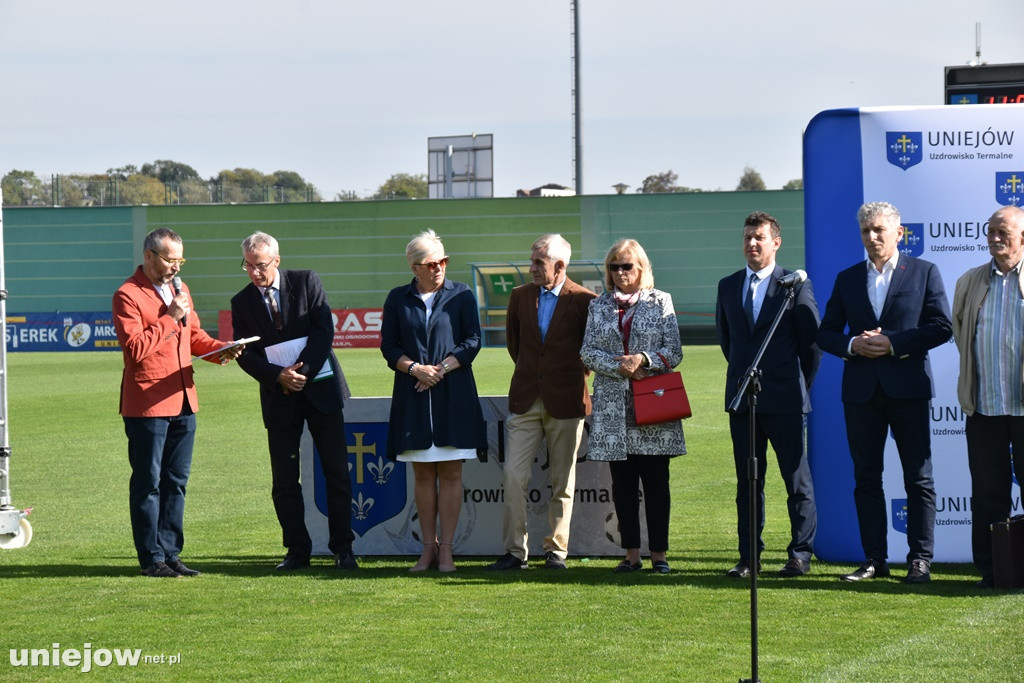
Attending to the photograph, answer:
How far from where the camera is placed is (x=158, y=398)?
7.16 meters

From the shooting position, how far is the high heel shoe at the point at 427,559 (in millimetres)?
7379

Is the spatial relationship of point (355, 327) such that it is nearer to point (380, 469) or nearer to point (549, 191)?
point (549, 191)

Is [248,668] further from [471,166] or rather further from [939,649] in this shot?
[471,166]

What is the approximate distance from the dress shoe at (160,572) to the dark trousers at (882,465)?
148 inches

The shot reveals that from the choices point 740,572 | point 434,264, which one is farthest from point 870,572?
point 434,264

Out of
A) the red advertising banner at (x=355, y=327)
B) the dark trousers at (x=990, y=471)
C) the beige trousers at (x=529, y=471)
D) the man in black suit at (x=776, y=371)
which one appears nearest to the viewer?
the dark trousers at (x=990, y=471)

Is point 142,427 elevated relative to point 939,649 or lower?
elevated

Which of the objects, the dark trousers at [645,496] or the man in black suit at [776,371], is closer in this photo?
the man in black suit at [776,371]

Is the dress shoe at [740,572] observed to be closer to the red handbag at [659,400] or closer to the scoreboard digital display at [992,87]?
the red handbag at [659,400]

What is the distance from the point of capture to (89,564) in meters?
7.70

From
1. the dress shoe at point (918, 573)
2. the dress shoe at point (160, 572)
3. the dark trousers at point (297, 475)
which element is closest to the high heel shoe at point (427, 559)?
the dark trousers at point (297, 475)

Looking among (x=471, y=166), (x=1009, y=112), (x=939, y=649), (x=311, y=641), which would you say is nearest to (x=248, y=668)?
(x=311, y=641)

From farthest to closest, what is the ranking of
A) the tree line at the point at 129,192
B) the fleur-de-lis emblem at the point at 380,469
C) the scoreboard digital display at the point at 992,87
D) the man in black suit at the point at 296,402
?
1. the tree line at the point at 129,192
2. the scoreboard digital display at the point at 992,87
3. the fleur-de-lis emblem at the point at 380,469
4. the man in black suit at the point at 296,402

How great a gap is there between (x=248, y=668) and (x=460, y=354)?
8.66 feet
